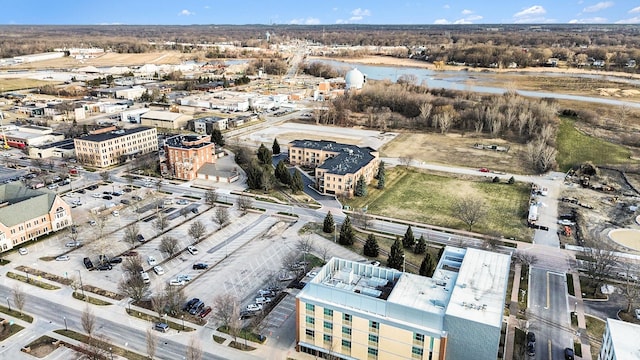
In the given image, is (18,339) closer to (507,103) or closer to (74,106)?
(74,106)

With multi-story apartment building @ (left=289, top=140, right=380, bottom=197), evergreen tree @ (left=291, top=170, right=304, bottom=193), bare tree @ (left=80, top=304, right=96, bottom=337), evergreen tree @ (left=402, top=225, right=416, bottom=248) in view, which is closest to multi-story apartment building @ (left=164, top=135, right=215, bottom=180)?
multi-story apartment building @ (left=289, top=140, right=380, bottom=197)

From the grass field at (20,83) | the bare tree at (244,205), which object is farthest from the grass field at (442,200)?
the grass field at (20,83)

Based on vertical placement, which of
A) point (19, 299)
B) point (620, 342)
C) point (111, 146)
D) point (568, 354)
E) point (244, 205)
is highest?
point (111, 146)

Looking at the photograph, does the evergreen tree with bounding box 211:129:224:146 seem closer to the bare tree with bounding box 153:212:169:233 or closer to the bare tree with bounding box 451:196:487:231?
the bare tree with bounding box 153:212:169:233

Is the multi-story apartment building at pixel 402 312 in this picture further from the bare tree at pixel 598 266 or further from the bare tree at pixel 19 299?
the bare tree at pixel 19 299

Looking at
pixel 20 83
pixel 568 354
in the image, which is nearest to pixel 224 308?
pixel 568 354

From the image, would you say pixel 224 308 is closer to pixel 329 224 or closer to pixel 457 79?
pixel 329 224
